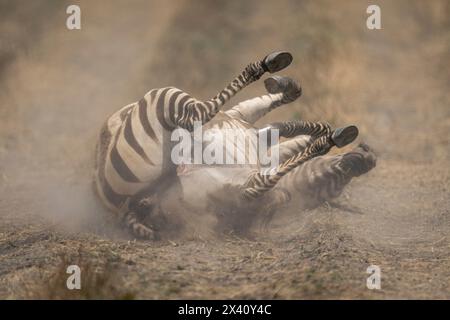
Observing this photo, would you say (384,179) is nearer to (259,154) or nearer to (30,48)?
(259,154)

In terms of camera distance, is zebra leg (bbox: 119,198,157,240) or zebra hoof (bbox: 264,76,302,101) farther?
zebra hoof (bbox: 264,76,302,101)

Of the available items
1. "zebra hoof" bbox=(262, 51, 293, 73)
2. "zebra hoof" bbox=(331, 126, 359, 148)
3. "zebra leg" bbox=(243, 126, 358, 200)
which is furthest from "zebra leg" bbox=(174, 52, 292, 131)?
"zebra hoof" bbox=(331, 126, 359, 148)

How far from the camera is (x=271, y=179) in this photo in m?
6.03

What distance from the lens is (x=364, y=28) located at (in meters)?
13.2

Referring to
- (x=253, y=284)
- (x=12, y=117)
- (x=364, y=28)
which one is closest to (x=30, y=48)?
(x=12, y=117)

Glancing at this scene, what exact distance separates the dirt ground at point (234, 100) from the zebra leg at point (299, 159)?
481mm

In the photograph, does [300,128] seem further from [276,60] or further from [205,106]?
[205,106]

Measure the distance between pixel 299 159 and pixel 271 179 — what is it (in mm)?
282

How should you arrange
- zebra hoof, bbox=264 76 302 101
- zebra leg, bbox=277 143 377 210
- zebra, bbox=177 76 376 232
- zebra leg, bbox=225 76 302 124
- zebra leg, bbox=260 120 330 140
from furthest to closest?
zebra leg, bbox=260 120 330 140, zebra leg, bbox=225 76 302 124, zebra hoof, bbox=264 76 302 101, zebra leg, bbox=277 143 377 210, zebra, bbox=177 76 376 232

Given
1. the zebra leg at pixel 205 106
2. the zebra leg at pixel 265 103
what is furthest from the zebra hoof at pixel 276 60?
the zebra leg at pixel 265 103

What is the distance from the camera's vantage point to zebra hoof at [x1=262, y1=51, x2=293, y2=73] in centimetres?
651

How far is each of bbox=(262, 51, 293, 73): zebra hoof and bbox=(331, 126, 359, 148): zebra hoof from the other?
99cm

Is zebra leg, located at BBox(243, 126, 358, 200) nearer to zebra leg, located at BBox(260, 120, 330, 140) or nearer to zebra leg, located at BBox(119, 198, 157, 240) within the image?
zebra leg, located at BBox(119, 198, 157, 240)

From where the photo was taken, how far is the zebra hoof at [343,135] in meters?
5.86
